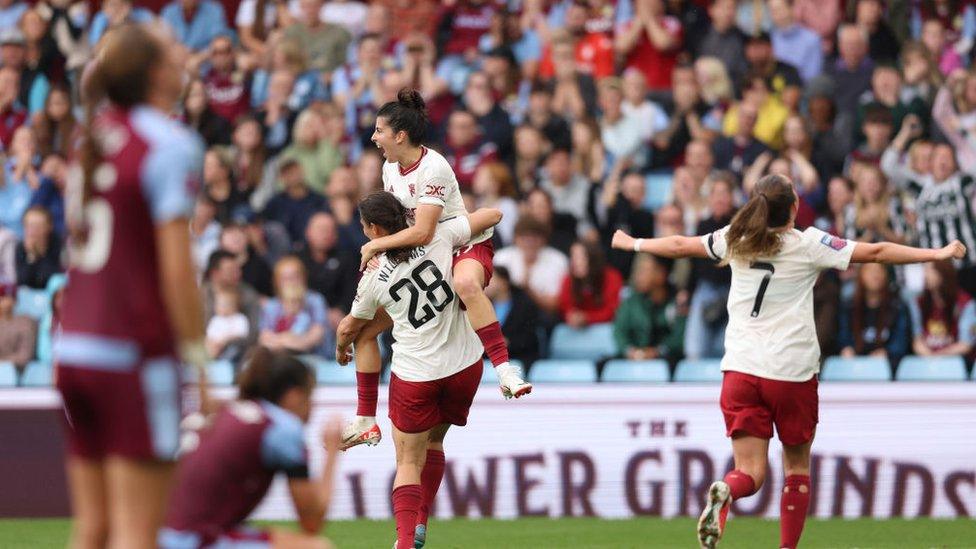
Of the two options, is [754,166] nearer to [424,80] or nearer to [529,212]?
[529,212]

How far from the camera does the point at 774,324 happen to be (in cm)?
841

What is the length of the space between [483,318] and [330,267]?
5.64m

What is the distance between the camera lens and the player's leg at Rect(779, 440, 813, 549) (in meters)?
8.48

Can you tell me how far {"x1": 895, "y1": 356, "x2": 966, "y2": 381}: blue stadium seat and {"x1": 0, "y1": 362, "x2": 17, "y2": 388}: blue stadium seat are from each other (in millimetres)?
7240

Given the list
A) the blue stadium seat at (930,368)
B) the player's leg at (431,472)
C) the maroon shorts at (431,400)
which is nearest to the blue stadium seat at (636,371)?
the blue stadium seat at (930,368)

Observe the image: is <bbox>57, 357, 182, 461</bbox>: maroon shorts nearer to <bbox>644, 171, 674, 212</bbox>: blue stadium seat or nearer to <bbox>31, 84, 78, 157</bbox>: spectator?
<bbox>644, 171, 674, 212</bbox>: blue stadium seat

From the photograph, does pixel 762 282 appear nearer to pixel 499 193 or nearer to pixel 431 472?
pixel 431 472

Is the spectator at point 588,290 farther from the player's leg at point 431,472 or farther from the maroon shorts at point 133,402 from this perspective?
the maroon shorts at point 133,402

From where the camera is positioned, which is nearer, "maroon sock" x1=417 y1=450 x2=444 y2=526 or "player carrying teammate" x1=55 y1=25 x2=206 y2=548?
"player carrying teammate" x1=55 y1=25 x2=206 y2=548

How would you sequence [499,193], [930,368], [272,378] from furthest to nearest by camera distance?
[499,193] < [930,368] < [272,378]

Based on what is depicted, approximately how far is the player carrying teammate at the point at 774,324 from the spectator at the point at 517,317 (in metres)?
4.83

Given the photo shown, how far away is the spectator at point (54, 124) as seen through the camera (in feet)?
53.7

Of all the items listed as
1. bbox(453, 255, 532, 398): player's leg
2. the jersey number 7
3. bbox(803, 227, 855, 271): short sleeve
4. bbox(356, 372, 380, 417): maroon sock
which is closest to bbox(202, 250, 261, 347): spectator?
bbox(356, 372, 380, 417): maroon sock

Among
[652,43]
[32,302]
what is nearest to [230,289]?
[32,302]
